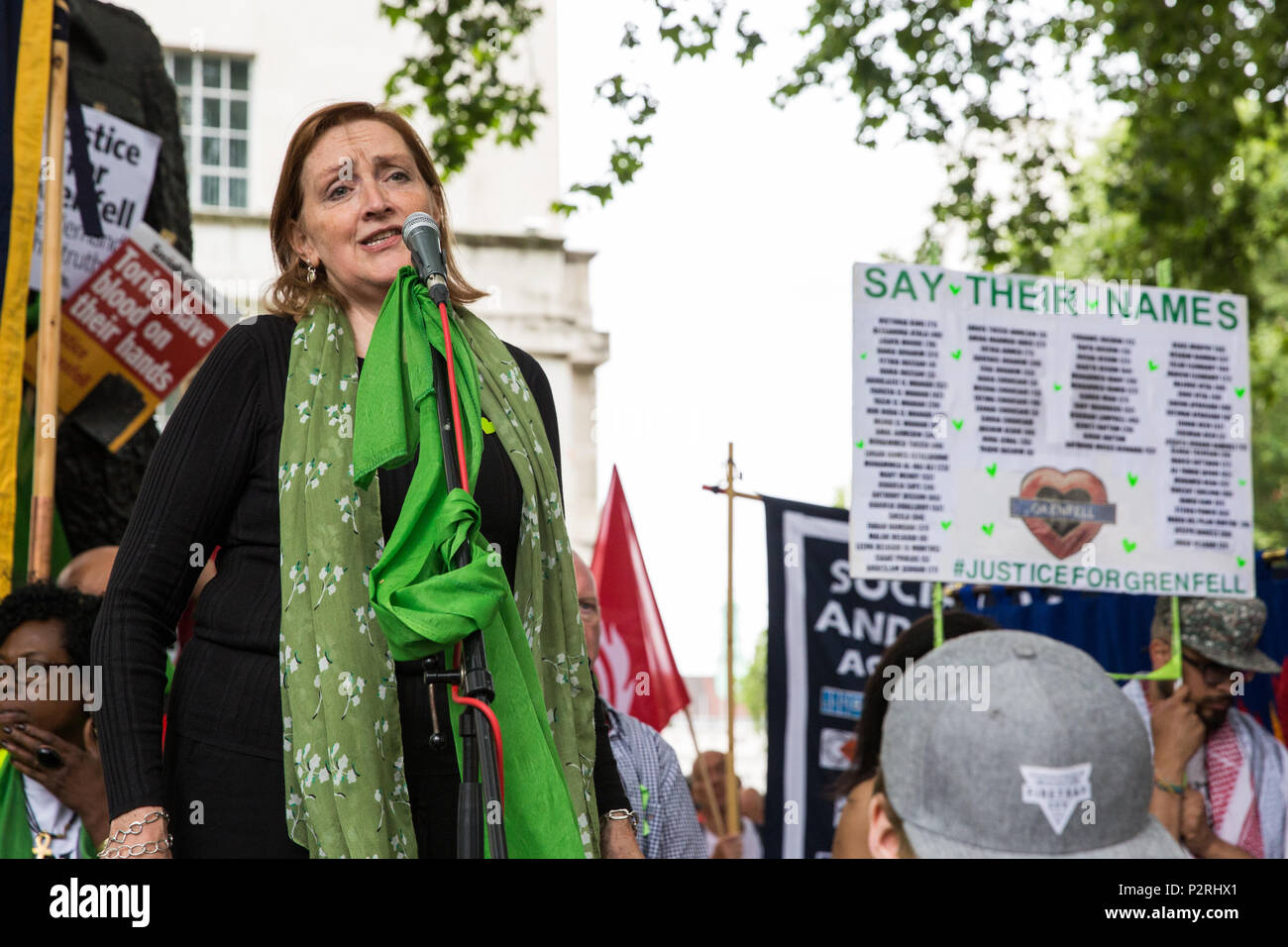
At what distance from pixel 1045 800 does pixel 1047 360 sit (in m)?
4.24

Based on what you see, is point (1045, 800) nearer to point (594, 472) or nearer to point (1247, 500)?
point (1247, 500)

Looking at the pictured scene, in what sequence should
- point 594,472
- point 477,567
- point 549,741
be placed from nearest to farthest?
point 477,567 < point 549,741 < point 594,472

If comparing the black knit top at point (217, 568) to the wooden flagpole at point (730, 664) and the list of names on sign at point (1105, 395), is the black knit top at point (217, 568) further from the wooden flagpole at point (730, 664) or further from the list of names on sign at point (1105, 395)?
the wooden flagpole at point (730, 664)

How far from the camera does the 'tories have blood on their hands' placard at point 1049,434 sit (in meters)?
5.37

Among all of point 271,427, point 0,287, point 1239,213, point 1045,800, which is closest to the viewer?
point 1045,800

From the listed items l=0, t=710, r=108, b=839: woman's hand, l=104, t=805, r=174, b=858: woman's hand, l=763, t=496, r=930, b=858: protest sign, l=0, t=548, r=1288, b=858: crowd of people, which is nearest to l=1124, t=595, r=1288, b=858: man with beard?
l=0, t=548, r=1288, b=858: crowd of people

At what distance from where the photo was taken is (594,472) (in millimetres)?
19266

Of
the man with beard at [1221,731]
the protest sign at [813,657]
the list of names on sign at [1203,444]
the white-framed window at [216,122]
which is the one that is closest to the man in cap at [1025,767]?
the list of names on sign at [1203,444]

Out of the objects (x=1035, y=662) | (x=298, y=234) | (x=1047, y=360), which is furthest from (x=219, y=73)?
(x=1035, y=662)

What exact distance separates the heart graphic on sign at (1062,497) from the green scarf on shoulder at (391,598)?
3.22m

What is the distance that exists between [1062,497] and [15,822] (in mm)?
3603

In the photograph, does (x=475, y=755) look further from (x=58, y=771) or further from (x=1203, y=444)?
(x=1203, y=444)

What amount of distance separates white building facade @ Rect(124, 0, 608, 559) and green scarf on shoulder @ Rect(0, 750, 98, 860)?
1460cm

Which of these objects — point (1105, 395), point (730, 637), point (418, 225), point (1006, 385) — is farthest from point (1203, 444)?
point (418, 225)
